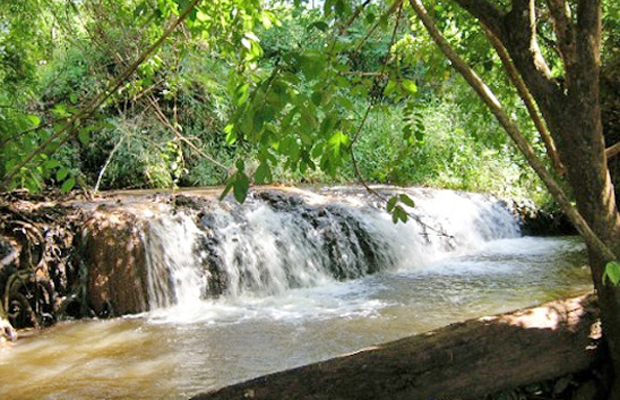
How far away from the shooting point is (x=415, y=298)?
6359 mm

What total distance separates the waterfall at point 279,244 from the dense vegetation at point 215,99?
0.67 metres

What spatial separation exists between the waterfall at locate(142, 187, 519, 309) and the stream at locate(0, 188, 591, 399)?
0.7 inches

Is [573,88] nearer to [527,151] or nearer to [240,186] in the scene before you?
[527,151]

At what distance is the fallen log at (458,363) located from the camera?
94.1 inches

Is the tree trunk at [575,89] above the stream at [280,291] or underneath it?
above

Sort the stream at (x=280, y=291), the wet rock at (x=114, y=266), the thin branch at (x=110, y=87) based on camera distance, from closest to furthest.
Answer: the thin branch at (x=110, y=87), the stream at (x=280, y=291), the wet rock at (x=114, y=266)

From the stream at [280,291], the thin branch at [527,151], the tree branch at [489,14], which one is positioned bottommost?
the stream at [280,291]

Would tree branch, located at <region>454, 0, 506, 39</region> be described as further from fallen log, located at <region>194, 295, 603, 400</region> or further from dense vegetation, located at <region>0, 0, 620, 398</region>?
fallen log, located at <region>194, 295, 603, 400</region>

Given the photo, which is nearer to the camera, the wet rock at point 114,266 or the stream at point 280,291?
the stream at point 280,291

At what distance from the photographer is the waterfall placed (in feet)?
21.7

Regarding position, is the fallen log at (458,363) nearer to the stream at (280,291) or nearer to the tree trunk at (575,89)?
the tree trunk at (575,89)

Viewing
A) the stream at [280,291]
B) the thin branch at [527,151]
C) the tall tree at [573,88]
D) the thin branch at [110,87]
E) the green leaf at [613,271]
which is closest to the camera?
the thin branch at [110,87]

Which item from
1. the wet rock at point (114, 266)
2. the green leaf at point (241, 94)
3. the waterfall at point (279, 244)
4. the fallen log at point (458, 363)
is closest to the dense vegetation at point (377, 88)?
the green leaf at point (241, 94)

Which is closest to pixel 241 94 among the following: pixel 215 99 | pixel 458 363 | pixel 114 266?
pixel 458 363
